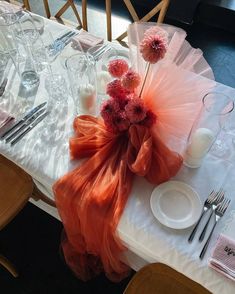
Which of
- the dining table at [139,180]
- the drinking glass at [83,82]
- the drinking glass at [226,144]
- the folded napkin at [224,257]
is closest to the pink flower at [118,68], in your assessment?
the drinking glass at [83,82]

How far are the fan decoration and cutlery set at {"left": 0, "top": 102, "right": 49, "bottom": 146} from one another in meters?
0.14

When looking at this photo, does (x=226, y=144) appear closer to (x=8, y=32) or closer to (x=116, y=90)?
(x=116, y=90)

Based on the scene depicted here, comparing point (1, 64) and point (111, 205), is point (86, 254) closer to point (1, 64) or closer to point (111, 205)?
point (111, 205)

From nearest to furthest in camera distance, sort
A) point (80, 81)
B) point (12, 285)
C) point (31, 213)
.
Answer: point (80, 81), point (12, 285), point (31, 213)

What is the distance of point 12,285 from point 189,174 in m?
0.91

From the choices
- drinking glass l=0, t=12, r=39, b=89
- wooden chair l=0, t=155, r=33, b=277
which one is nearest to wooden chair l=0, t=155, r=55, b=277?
wooden chair l=0, t=155, r=33, b=277

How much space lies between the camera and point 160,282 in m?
0.82

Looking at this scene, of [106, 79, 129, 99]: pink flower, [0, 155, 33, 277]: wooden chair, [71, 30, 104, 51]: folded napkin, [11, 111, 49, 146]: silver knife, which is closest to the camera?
[106, 79, 129, 99]: pink flower

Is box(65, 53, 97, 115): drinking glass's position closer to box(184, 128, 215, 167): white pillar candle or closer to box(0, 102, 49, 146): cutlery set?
box(0, 102, 49, 146): cutlery set

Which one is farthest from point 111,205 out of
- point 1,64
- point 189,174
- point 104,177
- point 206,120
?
point 1,64

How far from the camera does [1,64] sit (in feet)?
3.50

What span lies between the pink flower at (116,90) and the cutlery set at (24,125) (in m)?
0.28

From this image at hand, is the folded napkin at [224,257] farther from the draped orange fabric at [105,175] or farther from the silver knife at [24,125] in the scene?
the silver knife at [24,125]

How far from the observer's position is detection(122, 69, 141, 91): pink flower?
717 millimetres
